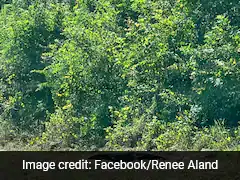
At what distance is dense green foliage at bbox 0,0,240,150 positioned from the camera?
413 inches

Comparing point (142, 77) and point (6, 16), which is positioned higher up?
point (6, 16)

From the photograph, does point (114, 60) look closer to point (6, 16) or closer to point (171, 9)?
point (171, 9)

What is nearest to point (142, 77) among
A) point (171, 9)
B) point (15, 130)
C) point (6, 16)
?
point (171, 9)

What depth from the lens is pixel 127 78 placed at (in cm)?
1205

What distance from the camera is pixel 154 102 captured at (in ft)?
37.0

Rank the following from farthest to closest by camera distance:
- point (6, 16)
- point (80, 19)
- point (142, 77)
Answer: point (6, 16) → point (80, 19) → point (142, 77)

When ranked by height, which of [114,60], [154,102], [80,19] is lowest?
[154,102]

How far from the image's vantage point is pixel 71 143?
11984 mm

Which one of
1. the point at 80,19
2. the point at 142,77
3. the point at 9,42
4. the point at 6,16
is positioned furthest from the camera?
the point at 6,16

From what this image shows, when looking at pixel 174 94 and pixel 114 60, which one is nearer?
pixel 174 94

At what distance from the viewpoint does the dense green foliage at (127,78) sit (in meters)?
10.5

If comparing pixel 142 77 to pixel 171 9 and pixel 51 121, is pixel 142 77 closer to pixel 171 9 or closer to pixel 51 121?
pixel 171 9

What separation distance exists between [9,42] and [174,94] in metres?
5.74

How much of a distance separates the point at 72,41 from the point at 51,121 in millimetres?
1910
